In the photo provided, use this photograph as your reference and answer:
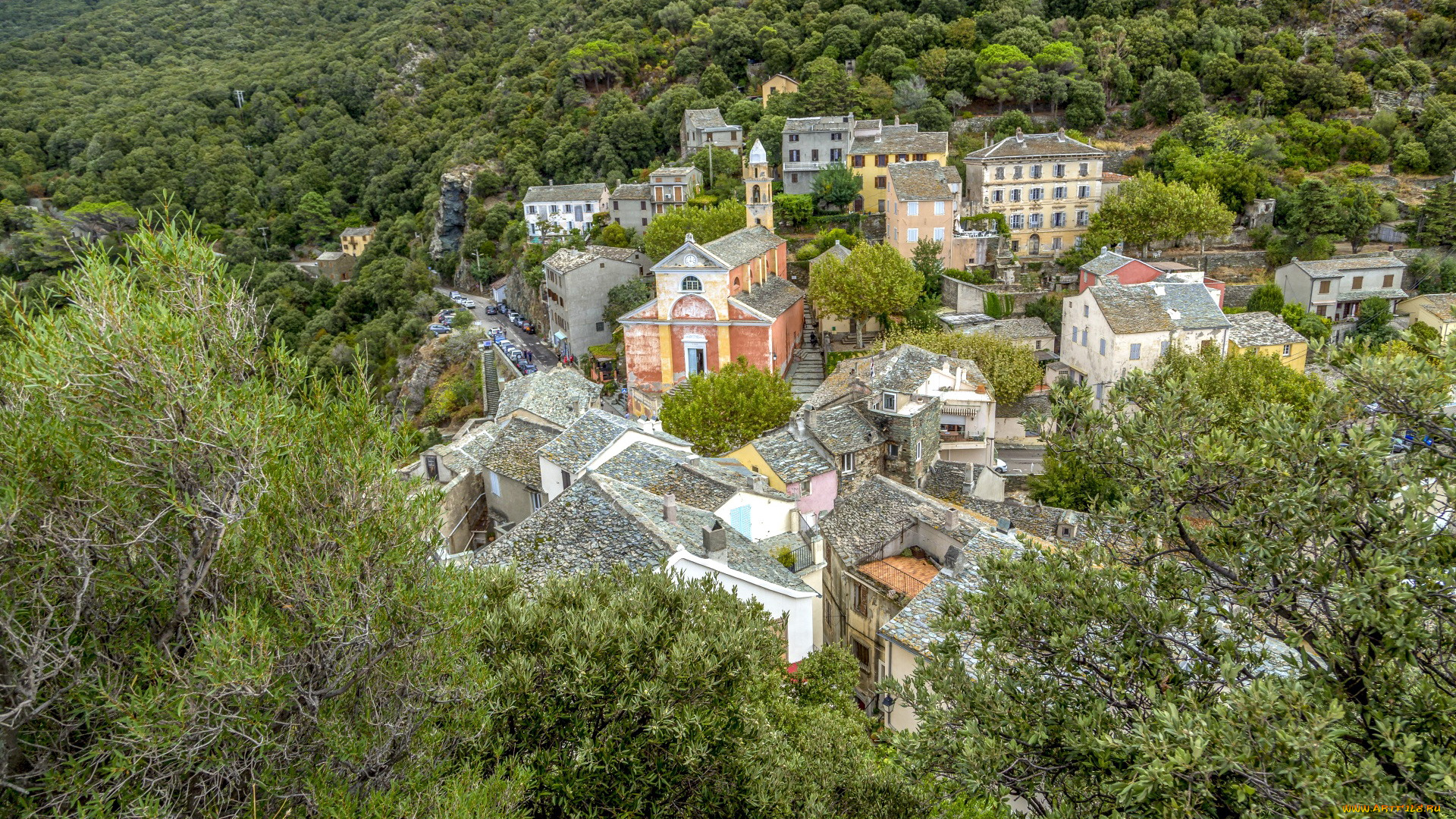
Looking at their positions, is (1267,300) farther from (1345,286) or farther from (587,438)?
(587,438)

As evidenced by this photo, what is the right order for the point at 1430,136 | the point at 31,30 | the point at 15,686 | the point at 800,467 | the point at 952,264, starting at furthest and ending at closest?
the point at 31,30 < the point at 1430,136 < the point at 952,264 < the point at 800,467 < the point at 15,686

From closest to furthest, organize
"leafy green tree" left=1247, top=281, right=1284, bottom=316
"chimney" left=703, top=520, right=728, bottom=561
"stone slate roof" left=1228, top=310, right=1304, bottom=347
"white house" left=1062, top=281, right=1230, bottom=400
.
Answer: "chimney" left=703, top=520, right=728, bottom=561
"white house" left=1062, top=281, right=1230, bottom=400
"stone slate roof" left=1228, top=310, right=1304, bottom=347
"leafy green tree" left=1247, top=281, right=1284, bottom=316

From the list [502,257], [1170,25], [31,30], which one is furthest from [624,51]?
[31,30]

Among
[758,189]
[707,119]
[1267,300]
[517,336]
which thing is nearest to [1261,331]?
[1267,300]

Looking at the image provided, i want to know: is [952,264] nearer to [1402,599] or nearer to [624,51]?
[1402,599]

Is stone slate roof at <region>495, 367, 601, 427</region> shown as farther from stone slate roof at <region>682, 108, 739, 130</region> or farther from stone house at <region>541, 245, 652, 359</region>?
stone slate roof at <region>682, 108, 739, 130</region>

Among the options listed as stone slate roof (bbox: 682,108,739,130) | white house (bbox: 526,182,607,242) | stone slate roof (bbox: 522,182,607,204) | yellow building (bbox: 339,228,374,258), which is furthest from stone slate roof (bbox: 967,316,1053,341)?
yellow building (bbox: 339,228,374,258)
